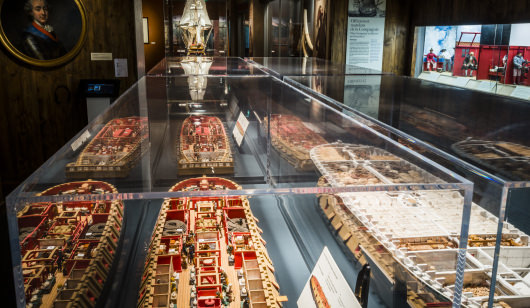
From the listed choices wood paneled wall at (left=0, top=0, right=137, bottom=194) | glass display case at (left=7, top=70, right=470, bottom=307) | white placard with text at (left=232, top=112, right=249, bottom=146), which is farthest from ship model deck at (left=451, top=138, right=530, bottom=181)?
wood paneled wall at (left=0, top=0, right=137, bottom=194)

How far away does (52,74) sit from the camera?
16.8 ft

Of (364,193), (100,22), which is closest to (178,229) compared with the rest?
(364,193)

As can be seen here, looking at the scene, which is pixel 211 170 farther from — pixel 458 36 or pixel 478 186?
pixel 458 36

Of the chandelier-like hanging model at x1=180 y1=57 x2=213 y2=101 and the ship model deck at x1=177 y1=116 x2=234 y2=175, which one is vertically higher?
the chandelier-like hanging model at x1=180 y1=57 x2=213 y2=101

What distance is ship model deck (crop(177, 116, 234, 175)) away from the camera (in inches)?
47.5

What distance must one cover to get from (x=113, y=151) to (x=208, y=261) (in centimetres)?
43

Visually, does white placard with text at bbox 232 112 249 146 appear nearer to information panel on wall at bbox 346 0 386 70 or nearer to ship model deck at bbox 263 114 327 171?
ship model deck at bbox 263 114 327 171

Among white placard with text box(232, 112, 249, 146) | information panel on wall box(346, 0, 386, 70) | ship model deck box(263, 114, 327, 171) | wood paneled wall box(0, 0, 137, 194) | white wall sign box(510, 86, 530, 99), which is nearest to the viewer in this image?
ship model deck box(263, 114, 327, 171)

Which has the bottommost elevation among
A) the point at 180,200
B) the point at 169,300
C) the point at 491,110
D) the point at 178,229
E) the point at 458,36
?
the point at 169,300

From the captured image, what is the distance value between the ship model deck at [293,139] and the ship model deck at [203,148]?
0.20m

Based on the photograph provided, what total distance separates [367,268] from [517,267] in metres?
0.33

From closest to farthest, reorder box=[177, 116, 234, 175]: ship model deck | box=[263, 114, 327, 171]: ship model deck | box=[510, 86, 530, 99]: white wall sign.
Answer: box=[177, 116, 234, 175]: ship model deck
box=[263, 114, 327, 171]: ship model deck
box=[510, 86, 530, 99]: white wall sign

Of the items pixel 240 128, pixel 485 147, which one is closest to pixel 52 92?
pixel 240 128

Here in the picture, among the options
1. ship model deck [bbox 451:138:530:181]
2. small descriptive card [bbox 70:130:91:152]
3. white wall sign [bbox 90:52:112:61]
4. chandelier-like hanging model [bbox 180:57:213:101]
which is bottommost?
small descriptive card [bbox 70:130:91:152]
